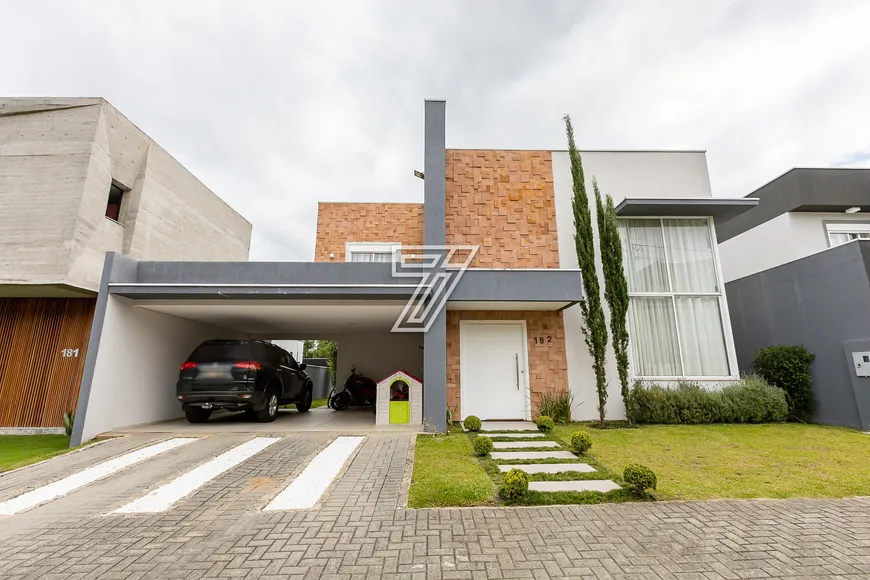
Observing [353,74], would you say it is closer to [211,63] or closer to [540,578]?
[211,63]

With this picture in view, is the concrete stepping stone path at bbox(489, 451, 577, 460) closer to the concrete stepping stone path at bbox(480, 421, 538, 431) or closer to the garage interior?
the concrete stepping stone path at bbox(480, 421, 538, 431)

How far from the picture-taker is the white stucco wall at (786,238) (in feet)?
38.2

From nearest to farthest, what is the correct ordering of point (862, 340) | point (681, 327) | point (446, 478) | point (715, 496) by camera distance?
point (715, 496)
point (446, 478)
point (862, 340)
point (681, 327)

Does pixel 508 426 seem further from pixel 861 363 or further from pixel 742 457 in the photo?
pixel 861 363

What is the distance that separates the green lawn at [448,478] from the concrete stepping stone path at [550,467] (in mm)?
461

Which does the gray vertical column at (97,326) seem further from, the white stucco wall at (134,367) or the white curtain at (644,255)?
the white curtain at (644,255)

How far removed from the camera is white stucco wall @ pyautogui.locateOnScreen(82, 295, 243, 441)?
22.9 feet

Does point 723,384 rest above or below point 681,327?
below

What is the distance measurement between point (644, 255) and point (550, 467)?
658 cm

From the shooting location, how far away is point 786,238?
1175 centimetres

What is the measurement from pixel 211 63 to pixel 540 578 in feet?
39.8

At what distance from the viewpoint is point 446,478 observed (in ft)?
14.9

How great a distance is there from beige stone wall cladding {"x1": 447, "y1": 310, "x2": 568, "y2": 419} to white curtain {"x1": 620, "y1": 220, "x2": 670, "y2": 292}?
89.0 inches

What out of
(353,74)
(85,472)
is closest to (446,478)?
(85,472)
